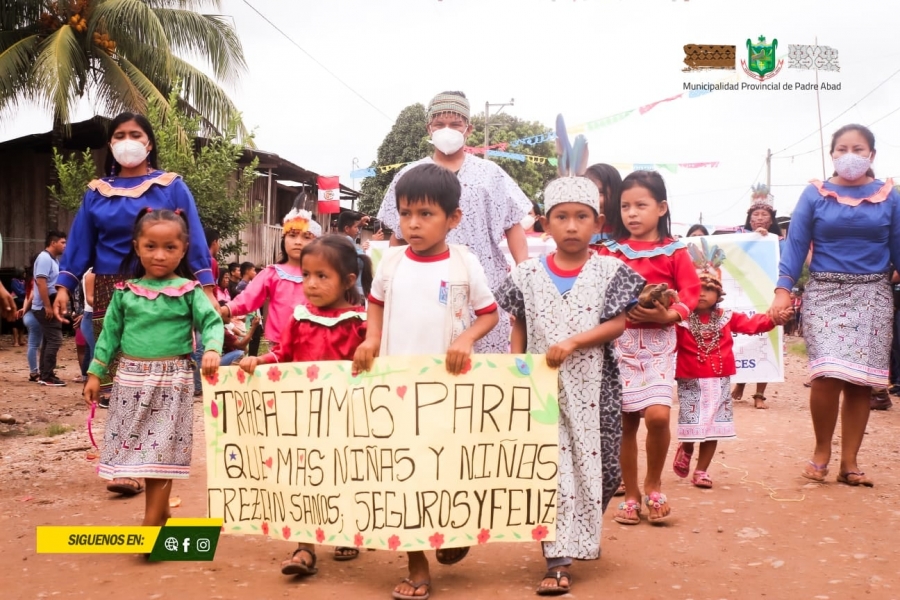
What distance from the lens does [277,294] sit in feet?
19.6

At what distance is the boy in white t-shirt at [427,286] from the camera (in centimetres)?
391

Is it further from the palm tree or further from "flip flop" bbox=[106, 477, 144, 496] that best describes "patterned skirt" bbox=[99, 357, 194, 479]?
the palm tree

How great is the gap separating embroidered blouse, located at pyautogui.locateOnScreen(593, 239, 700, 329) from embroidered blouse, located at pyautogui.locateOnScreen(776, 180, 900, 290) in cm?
147

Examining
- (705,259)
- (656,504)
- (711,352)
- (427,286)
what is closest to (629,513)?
(656,504)

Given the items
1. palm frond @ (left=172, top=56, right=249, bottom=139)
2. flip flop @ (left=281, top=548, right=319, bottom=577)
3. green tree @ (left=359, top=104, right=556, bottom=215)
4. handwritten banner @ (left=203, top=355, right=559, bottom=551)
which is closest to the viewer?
handwritten banner @ (left=203, top=355, right=559, bottom=551)

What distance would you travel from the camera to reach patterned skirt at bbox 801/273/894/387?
587 centimetres

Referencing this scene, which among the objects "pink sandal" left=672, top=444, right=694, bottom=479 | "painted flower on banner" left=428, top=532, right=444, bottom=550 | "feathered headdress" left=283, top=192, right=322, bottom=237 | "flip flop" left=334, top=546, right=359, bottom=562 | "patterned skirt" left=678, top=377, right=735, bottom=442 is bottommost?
"flip flop" left=334, top=546, right=359, bottom=562

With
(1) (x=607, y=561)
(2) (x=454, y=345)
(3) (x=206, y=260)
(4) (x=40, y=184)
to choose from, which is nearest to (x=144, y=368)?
(3) (x=206, y=260)

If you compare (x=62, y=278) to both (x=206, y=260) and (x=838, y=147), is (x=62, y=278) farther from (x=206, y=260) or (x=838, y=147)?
(x=838, y=147)

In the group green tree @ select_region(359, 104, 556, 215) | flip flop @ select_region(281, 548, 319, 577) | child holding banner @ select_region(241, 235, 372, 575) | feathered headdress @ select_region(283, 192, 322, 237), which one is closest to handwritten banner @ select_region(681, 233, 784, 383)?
feathered headdress @ select_region(283, 192, 322, 237)

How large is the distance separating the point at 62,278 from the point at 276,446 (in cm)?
208

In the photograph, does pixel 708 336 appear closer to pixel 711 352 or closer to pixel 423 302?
pixel 711 352

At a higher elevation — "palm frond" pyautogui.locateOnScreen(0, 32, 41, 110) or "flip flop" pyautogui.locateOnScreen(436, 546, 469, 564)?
"palm frond" pyautogui.locateOnScreen(0, 32, 41, 110)

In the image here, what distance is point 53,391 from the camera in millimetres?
11812
